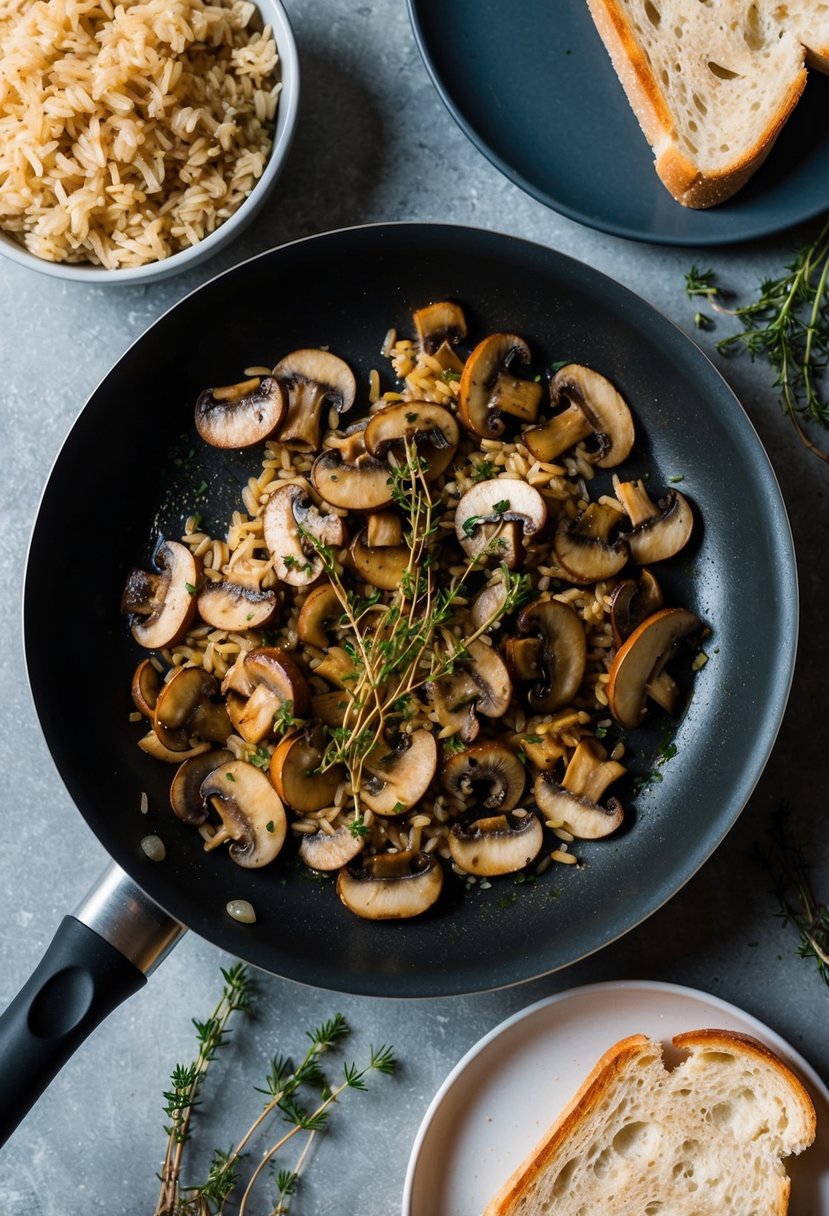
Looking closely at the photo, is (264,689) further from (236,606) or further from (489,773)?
(489,773)

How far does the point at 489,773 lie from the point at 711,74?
1.44 metres

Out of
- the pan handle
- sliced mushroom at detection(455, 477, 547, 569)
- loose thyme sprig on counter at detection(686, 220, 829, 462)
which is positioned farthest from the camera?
loose thyme sprig on counter at detection(686, 220, 829, 462)

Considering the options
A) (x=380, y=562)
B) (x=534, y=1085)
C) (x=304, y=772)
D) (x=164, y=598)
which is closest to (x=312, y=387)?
(x=380, y=562)

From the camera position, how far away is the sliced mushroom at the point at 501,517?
1870 mm

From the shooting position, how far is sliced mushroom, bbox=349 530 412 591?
1905mm

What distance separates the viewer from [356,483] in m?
1.90

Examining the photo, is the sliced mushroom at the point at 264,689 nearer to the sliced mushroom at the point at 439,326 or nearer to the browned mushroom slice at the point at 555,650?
the browned mushroom slice at the point at 555,650

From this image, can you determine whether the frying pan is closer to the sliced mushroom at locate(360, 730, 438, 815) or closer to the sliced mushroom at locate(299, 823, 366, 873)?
the sliced mushroom at locate(299, 823, 366, 873)

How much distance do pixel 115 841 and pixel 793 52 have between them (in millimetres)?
1943

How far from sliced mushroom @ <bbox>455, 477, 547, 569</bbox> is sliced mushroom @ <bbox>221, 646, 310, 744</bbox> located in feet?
1.30

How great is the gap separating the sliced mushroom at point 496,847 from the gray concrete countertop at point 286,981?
320 mm

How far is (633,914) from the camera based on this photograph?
1.86m

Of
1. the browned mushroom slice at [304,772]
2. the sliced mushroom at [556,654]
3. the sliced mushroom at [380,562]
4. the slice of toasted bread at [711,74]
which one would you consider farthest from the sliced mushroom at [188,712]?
the slice of toasted bread at [711,74]

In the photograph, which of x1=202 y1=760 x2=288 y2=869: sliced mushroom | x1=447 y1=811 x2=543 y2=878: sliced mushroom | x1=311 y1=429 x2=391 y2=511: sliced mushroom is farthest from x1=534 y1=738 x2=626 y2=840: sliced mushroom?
x1=311 y1=429 x2=391 y2=511: sliced mushroom
